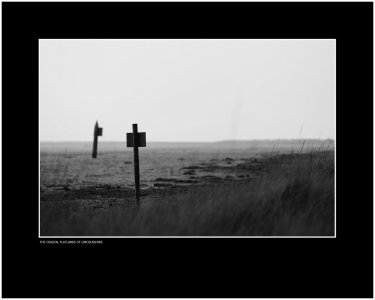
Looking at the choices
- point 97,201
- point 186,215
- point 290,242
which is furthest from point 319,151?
point 97,201

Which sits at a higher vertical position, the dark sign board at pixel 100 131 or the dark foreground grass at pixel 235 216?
the dark sign board at pixel 100 131

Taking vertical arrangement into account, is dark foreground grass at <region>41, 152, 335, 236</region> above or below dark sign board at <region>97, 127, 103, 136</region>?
below

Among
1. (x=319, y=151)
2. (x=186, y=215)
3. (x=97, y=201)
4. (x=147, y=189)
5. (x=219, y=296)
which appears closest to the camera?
(x=219, y=296)

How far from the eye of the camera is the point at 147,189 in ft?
28.3

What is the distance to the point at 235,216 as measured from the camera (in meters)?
3.88

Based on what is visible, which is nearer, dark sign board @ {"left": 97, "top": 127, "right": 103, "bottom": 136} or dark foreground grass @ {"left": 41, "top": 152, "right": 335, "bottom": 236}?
→ dark foreground grass @ {"left": 41, "top": 152, "right": 335, "bottom": 236}

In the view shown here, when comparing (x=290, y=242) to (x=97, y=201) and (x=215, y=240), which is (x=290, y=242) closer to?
(x=215, y=240)

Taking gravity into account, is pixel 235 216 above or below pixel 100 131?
below

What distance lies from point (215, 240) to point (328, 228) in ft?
3.94

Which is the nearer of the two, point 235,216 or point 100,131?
point 235,216

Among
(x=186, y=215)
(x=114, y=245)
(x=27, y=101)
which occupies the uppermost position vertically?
(x=27, y=101)

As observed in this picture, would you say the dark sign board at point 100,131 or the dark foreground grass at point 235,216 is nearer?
the dark foreground grass at point 235,216

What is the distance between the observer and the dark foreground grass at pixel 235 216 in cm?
379

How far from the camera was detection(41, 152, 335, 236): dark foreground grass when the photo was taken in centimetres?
379
